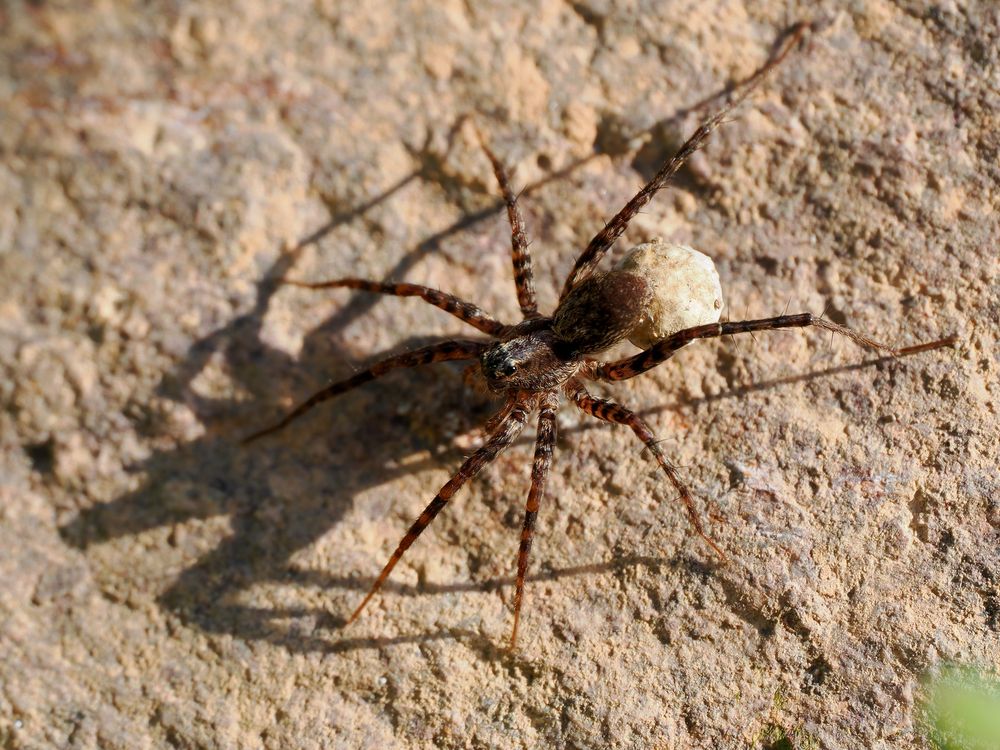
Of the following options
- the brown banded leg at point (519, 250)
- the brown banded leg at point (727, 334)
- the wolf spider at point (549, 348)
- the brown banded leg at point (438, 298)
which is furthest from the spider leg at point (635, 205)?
the brown banded leg at point (727, 334)

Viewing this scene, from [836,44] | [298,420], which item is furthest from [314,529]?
[836,44]

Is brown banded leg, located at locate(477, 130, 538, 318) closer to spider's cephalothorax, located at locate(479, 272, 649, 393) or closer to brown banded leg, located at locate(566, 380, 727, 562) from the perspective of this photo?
spider's cephalothorax, located at locate(479, 272, 649, 393)

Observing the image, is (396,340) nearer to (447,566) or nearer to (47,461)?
(447,566)

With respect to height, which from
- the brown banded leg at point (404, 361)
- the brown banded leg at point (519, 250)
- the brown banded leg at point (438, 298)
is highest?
the brown banded leg at point (519, 250)

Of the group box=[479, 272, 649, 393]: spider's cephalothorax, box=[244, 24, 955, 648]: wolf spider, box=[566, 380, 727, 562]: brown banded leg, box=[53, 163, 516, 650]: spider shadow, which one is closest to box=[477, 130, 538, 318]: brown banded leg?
box=[244, 24, 955, 648]: wolf spider

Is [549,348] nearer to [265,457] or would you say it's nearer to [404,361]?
[404,361]

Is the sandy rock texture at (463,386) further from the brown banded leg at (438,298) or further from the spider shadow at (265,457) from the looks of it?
the brown banded leg at (438,298)
